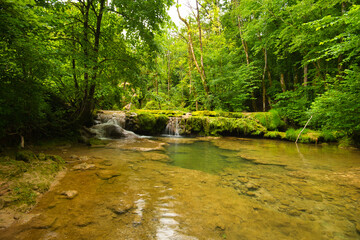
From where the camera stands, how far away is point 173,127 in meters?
11.0

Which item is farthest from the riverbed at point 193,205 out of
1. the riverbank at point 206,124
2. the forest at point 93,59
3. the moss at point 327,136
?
the riverbank at point 206,124

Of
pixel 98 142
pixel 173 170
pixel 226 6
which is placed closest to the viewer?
pixel 173 170

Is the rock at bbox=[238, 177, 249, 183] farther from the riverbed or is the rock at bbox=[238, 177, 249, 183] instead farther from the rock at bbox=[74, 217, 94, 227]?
the rock at bbox=[74, 217, 94, 227]

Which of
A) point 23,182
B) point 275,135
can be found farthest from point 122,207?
point 275,135

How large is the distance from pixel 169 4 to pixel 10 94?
5153 mm

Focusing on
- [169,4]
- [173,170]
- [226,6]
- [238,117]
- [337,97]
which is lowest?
[173,170]

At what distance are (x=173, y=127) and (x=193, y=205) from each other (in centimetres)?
873

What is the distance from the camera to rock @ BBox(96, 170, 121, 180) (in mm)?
3142

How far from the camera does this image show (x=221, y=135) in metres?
10.5

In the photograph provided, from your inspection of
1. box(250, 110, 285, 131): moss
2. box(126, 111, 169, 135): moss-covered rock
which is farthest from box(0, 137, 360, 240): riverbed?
box(126, 111, 169, 135): moss-covered rock

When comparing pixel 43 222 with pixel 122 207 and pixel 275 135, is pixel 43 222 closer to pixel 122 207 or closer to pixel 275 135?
pixel 122 207

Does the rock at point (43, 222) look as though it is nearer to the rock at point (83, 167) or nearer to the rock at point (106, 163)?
the rock at point (83, 167)

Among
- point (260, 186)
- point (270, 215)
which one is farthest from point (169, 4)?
point (270, 215)

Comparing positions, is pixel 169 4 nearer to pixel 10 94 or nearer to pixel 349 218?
pixel 10 94
